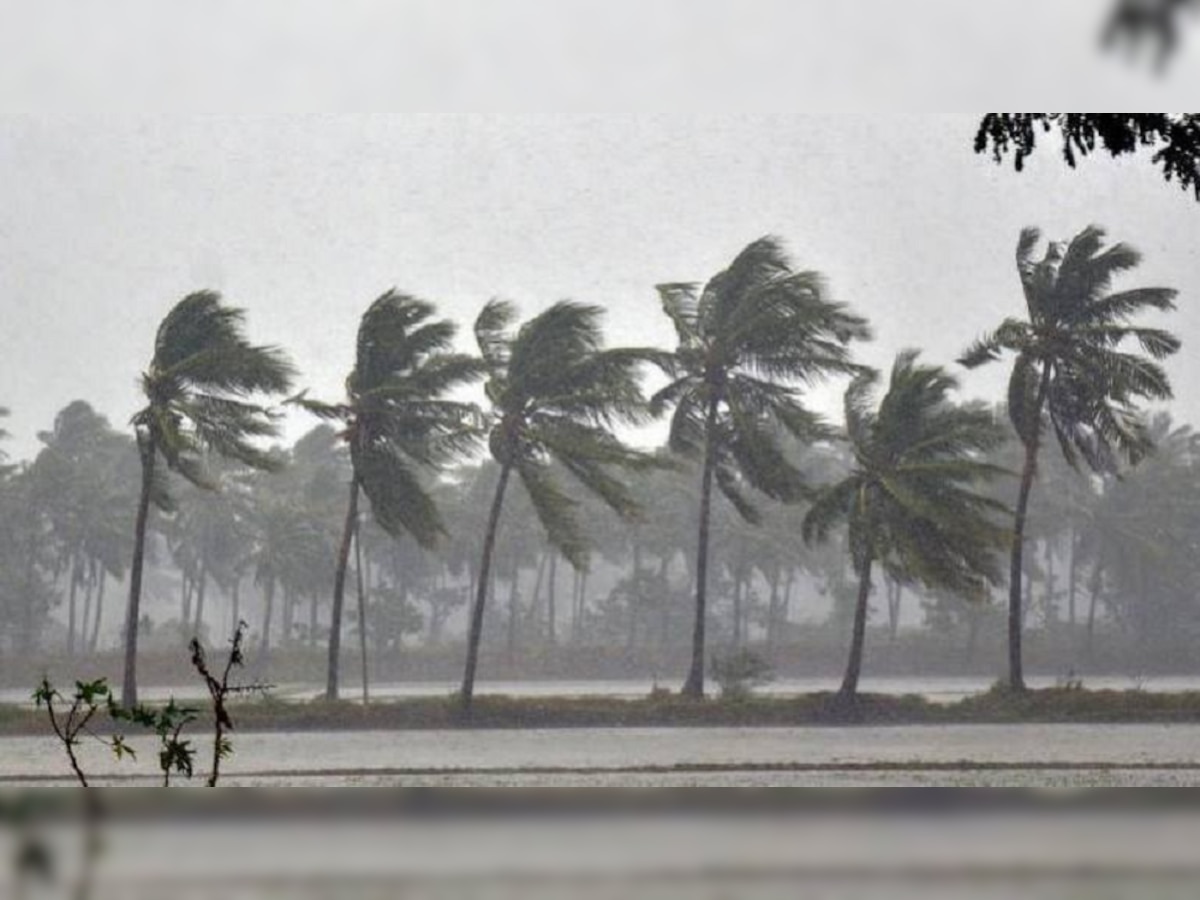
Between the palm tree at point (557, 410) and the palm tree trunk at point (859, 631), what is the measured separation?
0.82 m

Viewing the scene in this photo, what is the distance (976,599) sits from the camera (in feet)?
15.6

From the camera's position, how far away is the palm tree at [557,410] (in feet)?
15.9

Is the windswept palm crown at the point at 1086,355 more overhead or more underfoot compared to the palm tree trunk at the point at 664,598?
more overhead

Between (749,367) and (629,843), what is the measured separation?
1.69 metres

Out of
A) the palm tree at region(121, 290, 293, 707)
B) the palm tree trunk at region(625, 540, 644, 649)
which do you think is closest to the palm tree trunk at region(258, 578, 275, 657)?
the palm tree at region(121, 290, 293, 707)

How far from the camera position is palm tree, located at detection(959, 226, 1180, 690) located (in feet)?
15.7

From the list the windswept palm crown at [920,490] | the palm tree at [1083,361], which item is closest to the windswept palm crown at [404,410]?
the windswept palm crown at [920,490]

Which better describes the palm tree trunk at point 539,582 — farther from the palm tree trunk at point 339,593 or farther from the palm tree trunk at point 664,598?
the palm tree trunk at point 339,593
